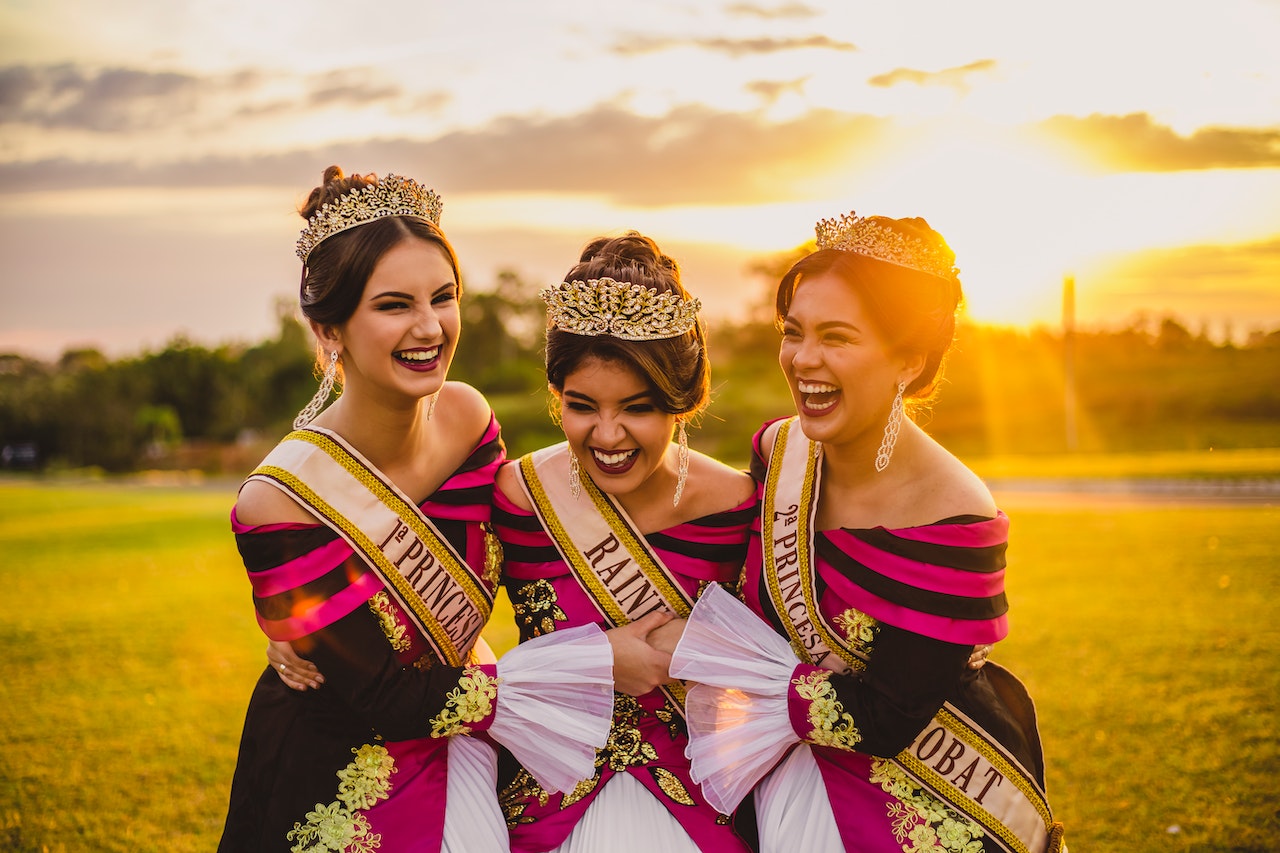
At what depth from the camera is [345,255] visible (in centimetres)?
321

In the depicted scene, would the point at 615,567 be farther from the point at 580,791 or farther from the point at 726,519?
the point at 580,791

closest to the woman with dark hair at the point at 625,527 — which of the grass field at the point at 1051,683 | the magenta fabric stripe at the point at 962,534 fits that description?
the magenta fabric stripe at the point at 962,534

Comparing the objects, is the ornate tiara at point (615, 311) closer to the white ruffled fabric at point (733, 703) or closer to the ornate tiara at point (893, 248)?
the ornate tiara at point (893, 248)

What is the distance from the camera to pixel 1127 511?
16.3 m

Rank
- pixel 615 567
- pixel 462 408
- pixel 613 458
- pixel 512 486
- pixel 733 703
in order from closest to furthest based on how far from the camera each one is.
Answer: pixel 733 703, pixel 613 458, pixel 615 567, pixel 512 486, pixel 462 408

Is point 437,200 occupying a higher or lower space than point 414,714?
higher

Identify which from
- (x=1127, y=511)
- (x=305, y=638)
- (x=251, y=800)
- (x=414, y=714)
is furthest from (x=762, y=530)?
(x=1127, y=511)

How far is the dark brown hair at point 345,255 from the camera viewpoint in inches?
126

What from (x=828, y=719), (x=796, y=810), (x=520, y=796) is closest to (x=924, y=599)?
Result: (x=828, y=719)

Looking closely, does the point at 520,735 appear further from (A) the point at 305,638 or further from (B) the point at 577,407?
(B) the point at 577,407

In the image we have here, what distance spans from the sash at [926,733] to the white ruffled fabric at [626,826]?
2.47 ft

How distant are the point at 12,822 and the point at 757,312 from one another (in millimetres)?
39692

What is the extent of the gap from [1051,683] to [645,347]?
6246mm

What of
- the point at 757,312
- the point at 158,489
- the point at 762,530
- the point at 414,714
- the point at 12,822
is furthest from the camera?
the point at 757,312
